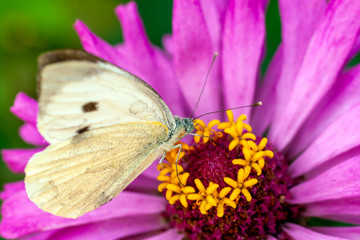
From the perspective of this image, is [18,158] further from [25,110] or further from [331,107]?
Answer: [331,107]

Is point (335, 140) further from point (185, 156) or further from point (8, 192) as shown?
point (8, 192)

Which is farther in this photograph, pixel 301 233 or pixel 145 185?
pixel 145 185

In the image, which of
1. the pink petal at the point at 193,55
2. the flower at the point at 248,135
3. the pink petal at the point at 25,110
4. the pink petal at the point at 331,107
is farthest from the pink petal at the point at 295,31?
the pink petal at the point at 25,110

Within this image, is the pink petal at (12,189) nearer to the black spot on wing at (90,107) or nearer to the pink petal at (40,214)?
the pink petal at (40,214)

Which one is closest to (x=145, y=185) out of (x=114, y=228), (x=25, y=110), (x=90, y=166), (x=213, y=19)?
(x=114, y=228)

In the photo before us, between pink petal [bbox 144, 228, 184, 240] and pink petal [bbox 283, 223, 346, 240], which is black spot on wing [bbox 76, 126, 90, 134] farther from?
Result: pink petal [bbox 283, 223, 346, 240]

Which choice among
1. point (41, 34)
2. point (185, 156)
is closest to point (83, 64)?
point (185, 156)

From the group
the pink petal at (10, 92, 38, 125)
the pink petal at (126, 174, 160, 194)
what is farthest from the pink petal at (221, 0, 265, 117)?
the pink petal at (10, 92, 38, 125)
